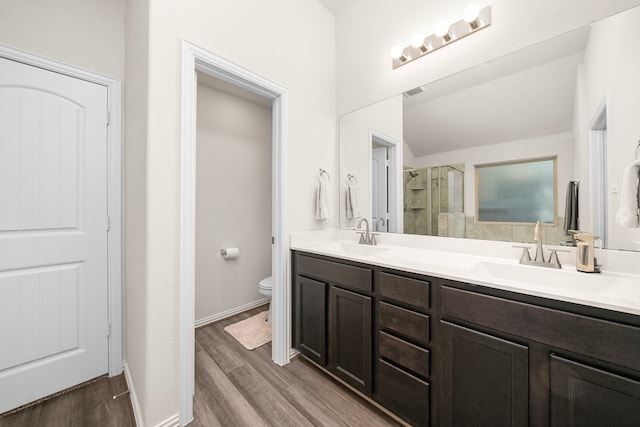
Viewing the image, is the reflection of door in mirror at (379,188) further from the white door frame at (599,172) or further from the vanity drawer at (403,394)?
the white door frame at (599,172)

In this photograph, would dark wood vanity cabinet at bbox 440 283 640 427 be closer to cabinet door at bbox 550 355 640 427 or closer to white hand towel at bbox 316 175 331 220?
cabinet door at bbox 550 355 640 427

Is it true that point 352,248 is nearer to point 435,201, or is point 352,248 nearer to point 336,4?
point 435,201

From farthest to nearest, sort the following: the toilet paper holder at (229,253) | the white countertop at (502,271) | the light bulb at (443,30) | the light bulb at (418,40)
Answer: the toilet paper holder at (229,253) < the light bulb at (418,40) < the light bulb at (443,30) < the white countertop at (502,271)

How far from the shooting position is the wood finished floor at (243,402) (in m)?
1.38

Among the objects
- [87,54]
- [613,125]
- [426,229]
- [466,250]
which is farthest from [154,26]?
[613,125]

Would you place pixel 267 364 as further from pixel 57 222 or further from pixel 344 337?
pixel 57 222

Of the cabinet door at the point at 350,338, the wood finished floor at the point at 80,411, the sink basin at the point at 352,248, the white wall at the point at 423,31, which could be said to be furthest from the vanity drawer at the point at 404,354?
the white wall at the point at 423,31

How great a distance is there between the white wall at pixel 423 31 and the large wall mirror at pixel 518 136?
61 mm

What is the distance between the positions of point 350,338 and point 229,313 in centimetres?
174

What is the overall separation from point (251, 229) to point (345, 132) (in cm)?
159

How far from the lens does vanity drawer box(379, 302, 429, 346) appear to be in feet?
3.93

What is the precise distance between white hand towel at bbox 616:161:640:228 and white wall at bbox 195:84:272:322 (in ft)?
9.41

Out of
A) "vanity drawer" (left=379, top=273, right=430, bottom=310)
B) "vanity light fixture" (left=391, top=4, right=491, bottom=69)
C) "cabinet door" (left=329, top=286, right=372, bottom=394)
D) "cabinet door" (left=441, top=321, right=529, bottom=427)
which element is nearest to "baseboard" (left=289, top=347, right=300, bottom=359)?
"cabinet door" (left=329, top=286, right=372, bottom=394)

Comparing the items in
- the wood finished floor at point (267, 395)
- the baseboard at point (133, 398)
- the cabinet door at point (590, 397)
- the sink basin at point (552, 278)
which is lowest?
the wood finished floor at point (267, 395)
